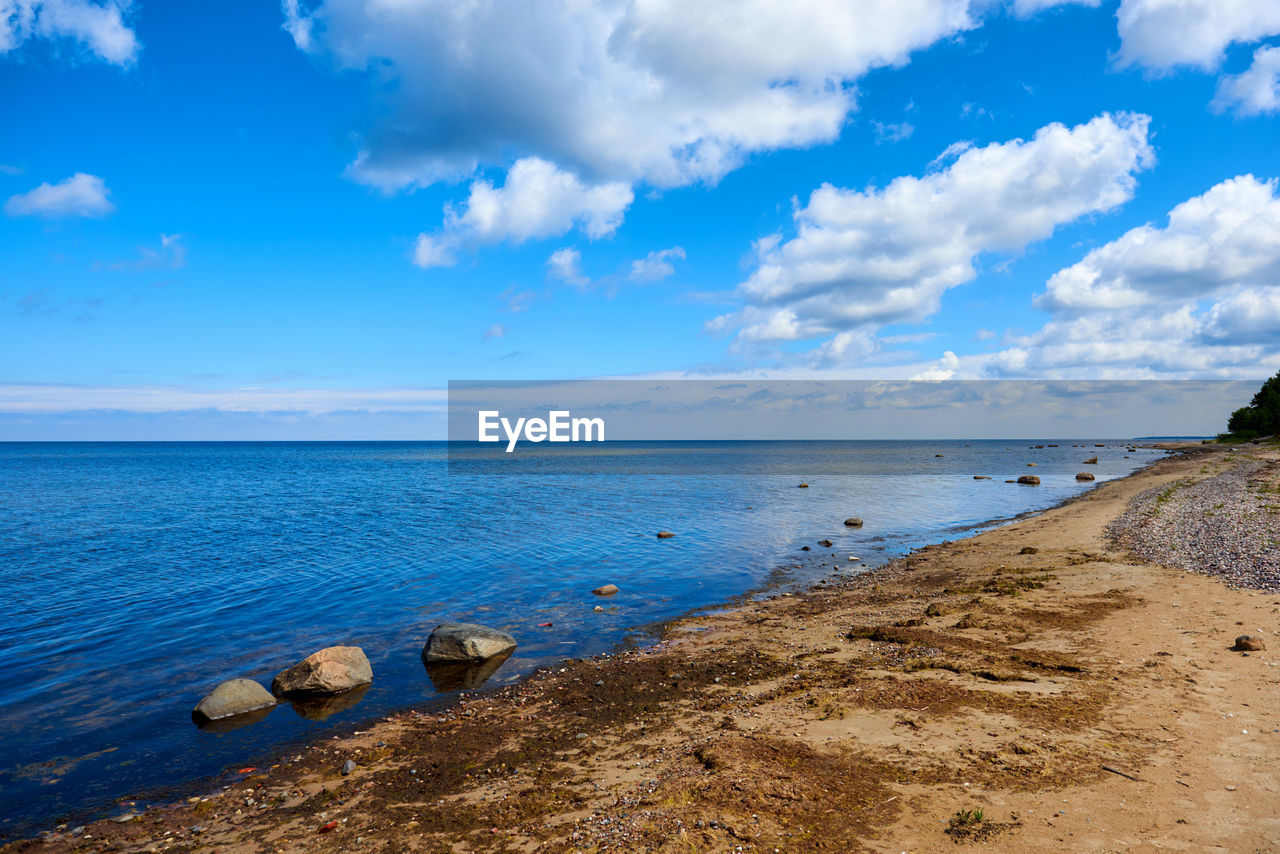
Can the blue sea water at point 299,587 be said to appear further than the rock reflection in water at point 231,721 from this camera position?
No

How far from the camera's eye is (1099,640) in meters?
16.5

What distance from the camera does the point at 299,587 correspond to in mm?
29188

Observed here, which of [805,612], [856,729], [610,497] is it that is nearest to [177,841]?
[856,729]

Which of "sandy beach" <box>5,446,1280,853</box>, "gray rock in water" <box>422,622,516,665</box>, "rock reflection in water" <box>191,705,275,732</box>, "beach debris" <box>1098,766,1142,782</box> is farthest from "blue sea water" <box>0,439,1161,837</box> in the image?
"beach debris" <box>1098,766,1142,782</box>

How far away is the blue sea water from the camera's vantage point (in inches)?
577

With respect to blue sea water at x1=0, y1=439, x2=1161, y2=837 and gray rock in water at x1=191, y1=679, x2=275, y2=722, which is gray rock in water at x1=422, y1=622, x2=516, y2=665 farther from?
gray rock in water at x1=191, y1=679, x2=275, y2=722

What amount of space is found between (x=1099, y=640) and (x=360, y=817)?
18075mm

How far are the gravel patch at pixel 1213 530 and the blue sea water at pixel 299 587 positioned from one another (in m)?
10.1

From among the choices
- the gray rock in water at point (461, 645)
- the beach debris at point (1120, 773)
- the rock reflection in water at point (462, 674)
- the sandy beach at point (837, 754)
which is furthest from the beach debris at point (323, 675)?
the beach debris at point (1120, 773)

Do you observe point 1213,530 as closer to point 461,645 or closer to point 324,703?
point 461,645

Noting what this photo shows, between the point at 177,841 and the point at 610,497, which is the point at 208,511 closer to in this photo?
the point at 610,497

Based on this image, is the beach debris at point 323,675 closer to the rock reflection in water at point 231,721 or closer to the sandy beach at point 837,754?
the rock reflection in water at point 231,721

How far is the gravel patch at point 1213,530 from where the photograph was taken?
22.7 m

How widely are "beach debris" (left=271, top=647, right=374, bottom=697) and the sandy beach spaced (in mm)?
3069
